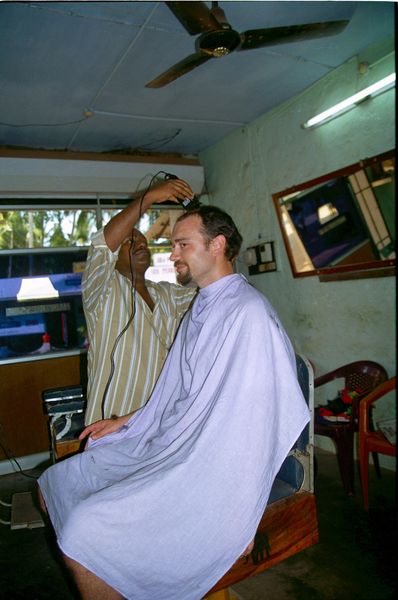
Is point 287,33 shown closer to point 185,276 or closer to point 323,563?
point 185,276

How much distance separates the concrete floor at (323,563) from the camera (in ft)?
6.22

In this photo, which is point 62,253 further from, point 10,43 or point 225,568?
point 225,568

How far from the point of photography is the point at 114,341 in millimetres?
2059

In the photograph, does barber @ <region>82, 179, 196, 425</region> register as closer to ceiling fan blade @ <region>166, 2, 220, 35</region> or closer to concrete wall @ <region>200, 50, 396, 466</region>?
ceiling fan blade @ <region>166, 2, 220, 35</region>

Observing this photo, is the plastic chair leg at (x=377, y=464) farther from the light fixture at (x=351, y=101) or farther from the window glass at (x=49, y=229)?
the window glass at (x=49, y=229)

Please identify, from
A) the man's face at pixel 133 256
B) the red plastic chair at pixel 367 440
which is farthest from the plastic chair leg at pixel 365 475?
the man's face at pixel 133 256

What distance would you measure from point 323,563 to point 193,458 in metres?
1.29

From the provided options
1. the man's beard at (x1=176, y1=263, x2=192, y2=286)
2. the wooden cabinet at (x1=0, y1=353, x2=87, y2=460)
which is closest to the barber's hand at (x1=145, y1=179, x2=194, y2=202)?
the man's beard at (x1=176, y1=263, x2=192, y2=286)

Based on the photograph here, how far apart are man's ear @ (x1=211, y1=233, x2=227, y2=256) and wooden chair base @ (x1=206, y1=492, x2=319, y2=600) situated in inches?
38.2

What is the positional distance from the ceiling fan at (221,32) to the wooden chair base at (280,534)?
2.15 meters

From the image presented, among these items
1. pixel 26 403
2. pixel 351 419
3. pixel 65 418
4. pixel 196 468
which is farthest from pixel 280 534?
pixel 26 403

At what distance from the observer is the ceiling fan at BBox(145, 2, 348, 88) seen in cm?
202

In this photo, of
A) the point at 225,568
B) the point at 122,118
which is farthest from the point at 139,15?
the point at 225,568

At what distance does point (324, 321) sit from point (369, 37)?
2.05 m
